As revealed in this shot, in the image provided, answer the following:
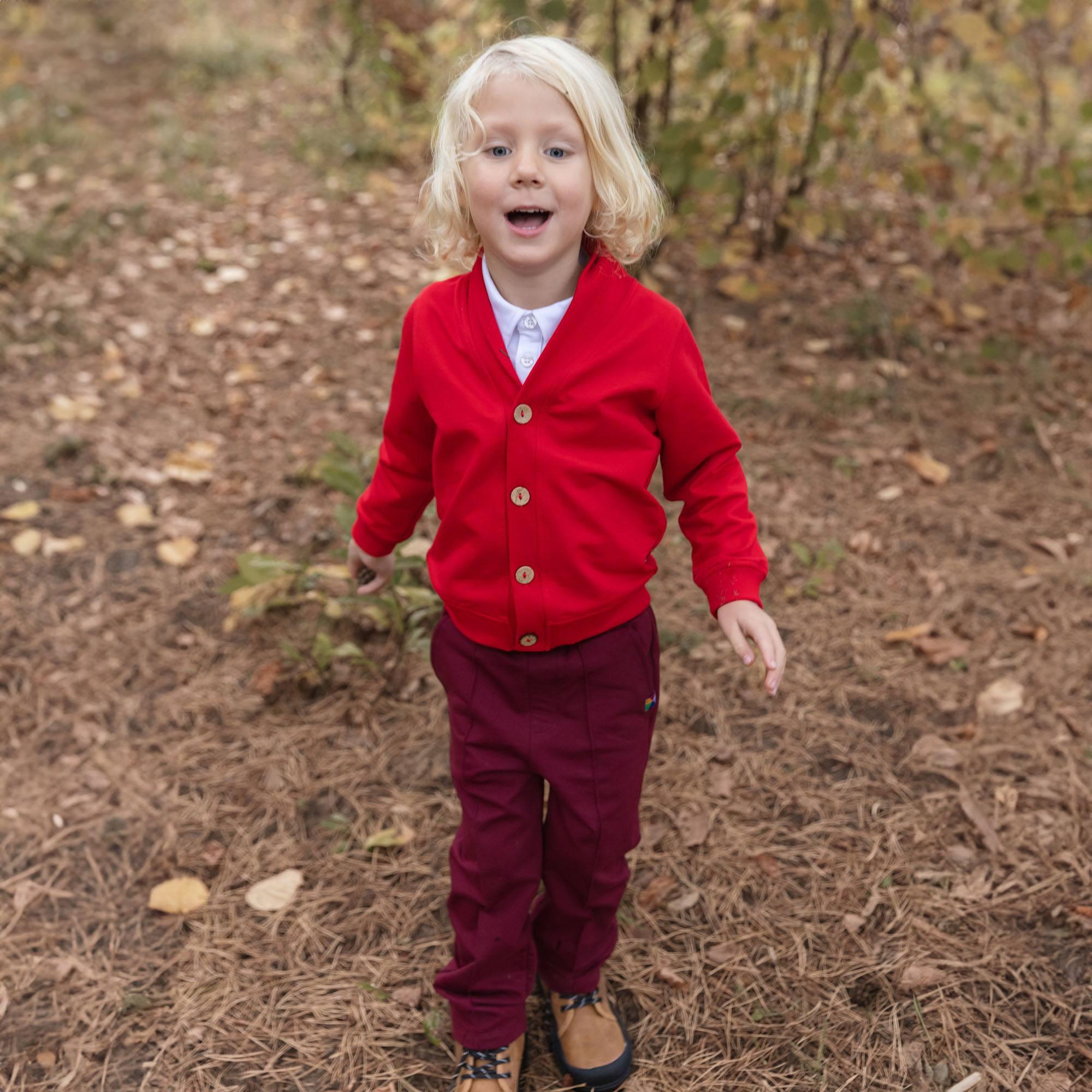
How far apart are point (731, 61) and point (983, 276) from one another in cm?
112

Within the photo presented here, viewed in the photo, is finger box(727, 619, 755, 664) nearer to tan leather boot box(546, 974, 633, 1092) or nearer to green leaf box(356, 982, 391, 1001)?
tan leather boot box(546, 974, 633, 1092)

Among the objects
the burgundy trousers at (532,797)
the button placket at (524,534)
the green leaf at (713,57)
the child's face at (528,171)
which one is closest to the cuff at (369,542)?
the burgundy trousers at (532,797)

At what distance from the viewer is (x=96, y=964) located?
6.21 ft

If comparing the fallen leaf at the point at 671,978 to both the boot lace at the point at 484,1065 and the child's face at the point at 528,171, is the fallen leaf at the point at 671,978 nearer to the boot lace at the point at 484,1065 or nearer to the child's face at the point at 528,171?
the boot lace at the point at 484,1065

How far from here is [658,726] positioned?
91.8 inches

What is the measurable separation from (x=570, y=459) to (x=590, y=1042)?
995mm

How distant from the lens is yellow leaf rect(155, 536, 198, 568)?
9.36 feet

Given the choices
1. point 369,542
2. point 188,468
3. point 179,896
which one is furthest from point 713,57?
Result: point 179,896

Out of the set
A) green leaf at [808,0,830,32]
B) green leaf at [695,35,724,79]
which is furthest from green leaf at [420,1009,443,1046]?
green leaf at [695,35,724,79]

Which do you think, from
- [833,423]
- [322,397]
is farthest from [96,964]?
[833,423]

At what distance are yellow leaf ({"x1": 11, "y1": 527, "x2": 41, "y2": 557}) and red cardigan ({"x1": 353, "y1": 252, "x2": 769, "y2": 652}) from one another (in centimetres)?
177

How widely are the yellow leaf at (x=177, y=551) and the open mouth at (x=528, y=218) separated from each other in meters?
1.82

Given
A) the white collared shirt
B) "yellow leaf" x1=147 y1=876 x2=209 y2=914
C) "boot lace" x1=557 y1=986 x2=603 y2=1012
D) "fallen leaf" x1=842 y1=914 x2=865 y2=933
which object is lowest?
"yellow leaf" x1=147 y1=876 x2=209 y2=914

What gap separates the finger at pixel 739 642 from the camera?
143cm
